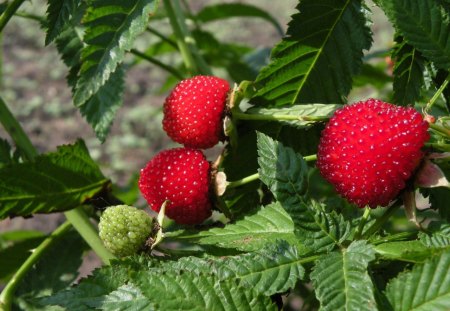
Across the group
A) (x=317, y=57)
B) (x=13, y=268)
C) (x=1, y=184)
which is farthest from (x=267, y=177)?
(x=13, y=268)

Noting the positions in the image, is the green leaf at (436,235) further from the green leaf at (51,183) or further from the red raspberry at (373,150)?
the green leaf at (51,183)

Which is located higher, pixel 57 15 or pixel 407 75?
pixel 57 15

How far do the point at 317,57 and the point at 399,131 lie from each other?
0.26 meters

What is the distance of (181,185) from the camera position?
0.99 meters

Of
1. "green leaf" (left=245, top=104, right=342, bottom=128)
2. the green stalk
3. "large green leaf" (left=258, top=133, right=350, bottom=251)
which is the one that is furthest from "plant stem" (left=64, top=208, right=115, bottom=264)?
"large green leaf" (left=258, top=133, right=350, bottom=251)

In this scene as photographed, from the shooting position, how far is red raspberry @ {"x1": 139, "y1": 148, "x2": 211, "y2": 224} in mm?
990

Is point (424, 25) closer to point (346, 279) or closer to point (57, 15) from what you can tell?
point (346, 279)

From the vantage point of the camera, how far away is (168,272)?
2.43 feet

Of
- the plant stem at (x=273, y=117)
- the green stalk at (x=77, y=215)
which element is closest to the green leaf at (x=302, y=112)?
the plant stem at (x=273, y=117)

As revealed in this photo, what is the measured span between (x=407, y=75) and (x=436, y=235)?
0.27m

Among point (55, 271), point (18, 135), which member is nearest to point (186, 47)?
point (18, 135)

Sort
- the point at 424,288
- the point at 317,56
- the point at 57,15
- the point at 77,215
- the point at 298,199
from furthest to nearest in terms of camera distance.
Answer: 1. the point at 77,215
2. the point at 317,56
3. the point at 57,15
4. the point at 298,199
5. the point at 424,288

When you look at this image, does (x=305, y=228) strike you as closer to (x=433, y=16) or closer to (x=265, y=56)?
(x=433, y=16)

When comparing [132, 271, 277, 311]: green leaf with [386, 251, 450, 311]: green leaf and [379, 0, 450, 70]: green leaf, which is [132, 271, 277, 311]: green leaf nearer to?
[386, 251, 450, 311]: green leaf
